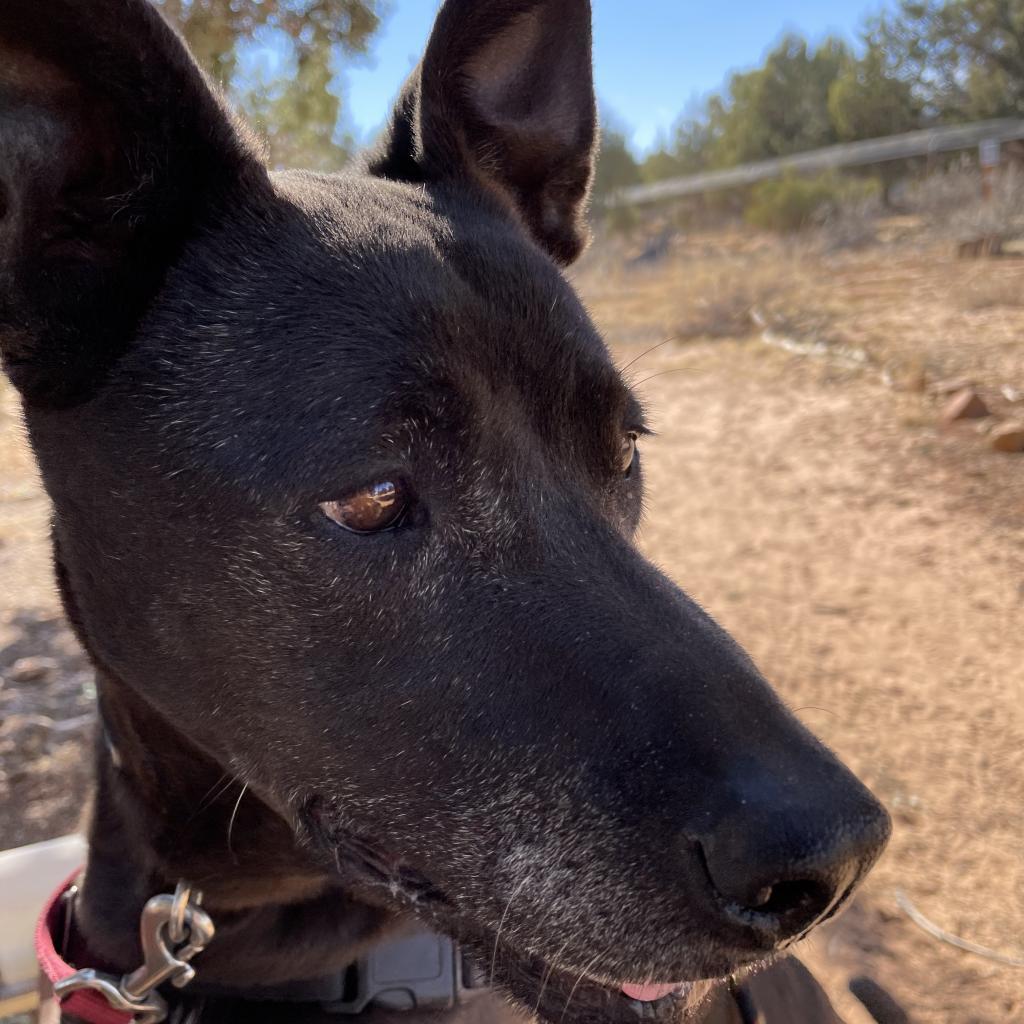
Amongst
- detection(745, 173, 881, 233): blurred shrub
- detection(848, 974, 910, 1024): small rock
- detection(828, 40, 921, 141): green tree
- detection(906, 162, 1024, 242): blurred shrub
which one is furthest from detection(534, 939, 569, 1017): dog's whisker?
detection(828, 40, 921, 141): green tree

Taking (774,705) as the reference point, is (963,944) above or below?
below

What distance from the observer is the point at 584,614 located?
1.61 m

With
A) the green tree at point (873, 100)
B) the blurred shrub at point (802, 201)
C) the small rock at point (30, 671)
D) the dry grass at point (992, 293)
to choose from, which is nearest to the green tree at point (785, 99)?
the green tree at point (873, 100)

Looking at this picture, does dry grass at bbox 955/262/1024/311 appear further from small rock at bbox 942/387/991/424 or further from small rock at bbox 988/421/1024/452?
small rock at bbox 988/421/1024/452

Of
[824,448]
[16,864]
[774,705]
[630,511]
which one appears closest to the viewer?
[774,705]

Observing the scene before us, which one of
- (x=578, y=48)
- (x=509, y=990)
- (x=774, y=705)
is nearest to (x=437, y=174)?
(x=578, y=48)

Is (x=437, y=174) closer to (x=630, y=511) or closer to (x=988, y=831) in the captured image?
(x=630, y=511)

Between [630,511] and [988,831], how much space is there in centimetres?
251

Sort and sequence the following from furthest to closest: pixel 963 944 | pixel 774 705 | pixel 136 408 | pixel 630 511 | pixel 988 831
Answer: pixel 988 831 < pixel 963 944 < pixel 630 511 < pixel 136 408 < pixel 774 705

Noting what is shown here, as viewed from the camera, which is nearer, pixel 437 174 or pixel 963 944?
pixel 437 174

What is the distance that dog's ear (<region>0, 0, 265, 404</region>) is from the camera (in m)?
1.65

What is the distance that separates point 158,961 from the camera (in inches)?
73.9

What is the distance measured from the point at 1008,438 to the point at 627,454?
18.1ft

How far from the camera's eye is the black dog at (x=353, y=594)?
1.47 metres
